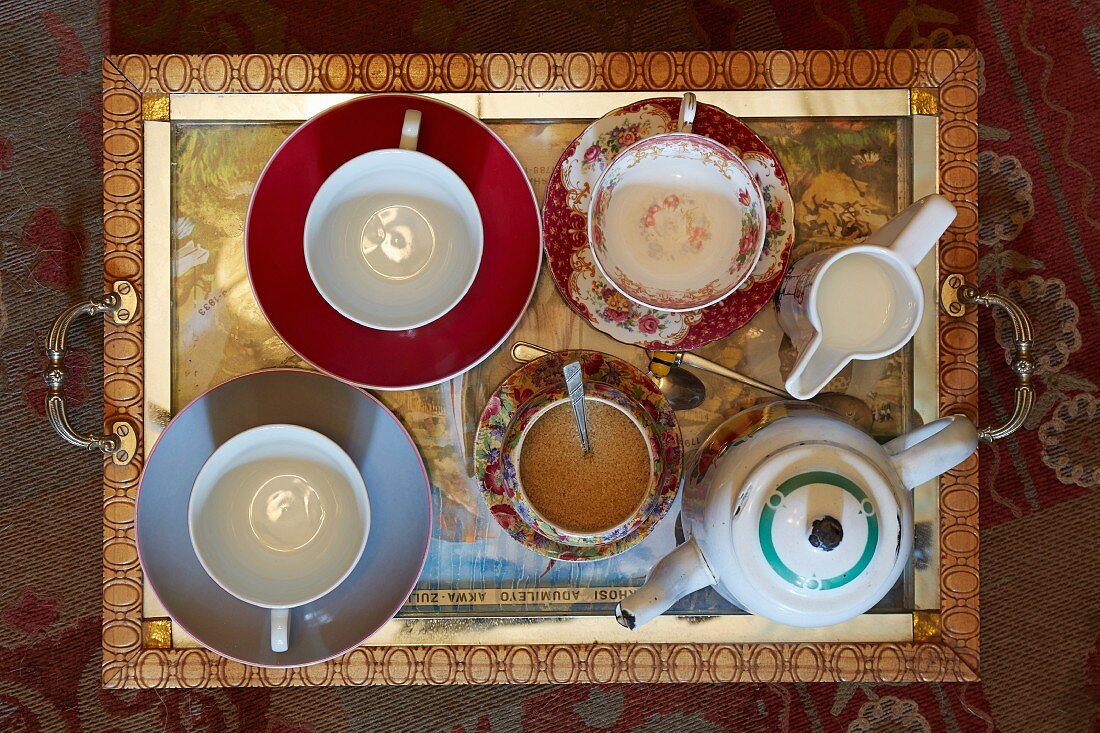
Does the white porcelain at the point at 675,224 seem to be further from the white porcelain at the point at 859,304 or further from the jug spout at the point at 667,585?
the jug spout at the point at 667,585

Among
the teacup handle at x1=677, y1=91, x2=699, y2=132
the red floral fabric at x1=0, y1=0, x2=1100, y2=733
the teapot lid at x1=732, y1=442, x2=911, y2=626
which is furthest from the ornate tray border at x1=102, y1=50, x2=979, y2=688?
the red floral fabric at x1=0, y1=0, x2=1100, y2=733

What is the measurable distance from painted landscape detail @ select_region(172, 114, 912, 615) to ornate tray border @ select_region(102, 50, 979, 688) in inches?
1.7

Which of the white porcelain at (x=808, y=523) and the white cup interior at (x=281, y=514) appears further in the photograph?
the white cup interior at (x=281, y=514)

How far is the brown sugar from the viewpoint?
779 mm

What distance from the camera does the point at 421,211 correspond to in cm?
77

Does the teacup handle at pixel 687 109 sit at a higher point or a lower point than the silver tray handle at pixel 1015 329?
higher

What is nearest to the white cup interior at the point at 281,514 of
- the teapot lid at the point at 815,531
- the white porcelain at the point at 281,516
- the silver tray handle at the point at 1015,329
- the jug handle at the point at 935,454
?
the white porcelain at the point at 281,516

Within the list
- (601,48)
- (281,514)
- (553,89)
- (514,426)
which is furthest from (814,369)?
(601,48)

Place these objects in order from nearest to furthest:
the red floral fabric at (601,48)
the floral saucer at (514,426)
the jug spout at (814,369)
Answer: the jug spout at (814,369), the floral saucer at (514,426), the red floral fabric at (601,48)

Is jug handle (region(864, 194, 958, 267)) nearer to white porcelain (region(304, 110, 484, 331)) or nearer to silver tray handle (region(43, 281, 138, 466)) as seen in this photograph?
white porcelain (region(304, 110, 484, 331))

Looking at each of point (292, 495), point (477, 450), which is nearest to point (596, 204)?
point (477, 450)

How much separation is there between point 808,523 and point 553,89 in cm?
52

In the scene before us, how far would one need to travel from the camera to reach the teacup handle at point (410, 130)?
0.73 m

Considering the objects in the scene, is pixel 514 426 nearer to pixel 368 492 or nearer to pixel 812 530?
pixel 368 492
